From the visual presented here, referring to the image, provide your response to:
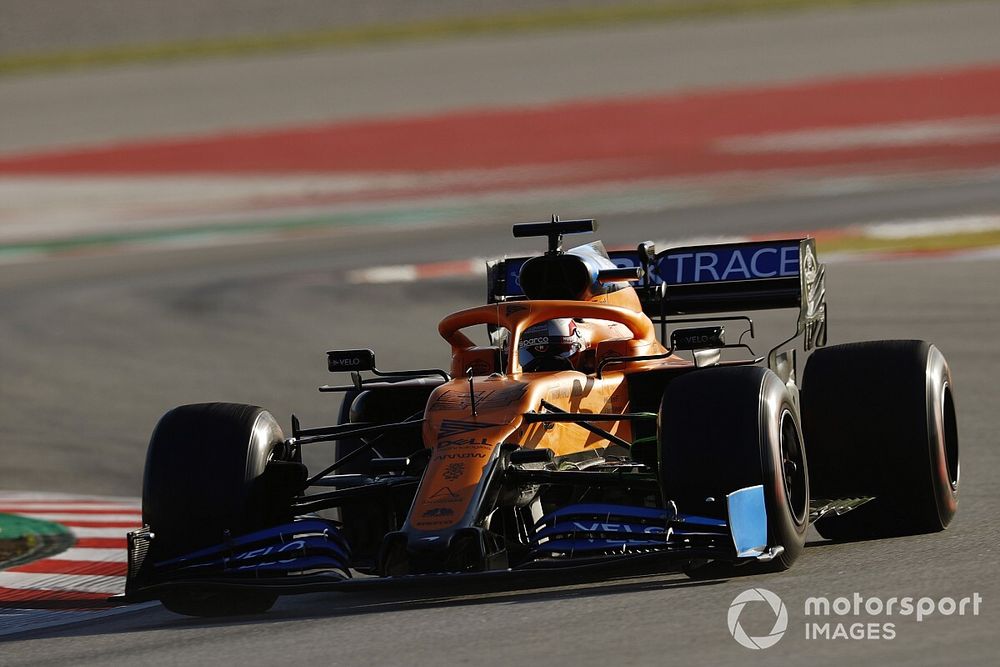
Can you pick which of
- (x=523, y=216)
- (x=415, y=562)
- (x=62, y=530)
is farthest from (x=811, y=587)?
(x=523, y=216)

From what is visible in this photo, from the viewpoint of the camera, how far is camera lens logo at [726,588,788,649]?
5.54 m

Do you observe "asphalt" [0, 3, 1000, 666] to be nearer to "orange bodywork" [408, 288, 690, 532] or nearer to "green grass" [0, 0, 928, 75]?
"orange bodywork" [408, 288, 690, 532]

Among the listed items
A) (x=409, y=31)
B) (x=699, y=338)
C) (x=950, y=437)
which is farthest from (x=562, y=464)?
(x=409, y=31)

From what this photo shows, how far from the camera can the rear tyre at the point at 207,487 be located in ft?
23.5

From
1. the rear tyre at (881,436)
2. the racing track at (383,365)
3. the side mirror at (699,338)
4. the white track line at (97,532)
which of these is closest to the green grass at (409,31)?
the racing track at (383,365)

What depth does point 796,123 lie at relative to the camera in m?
29.7

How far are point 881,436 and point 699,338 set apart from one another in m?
0.97

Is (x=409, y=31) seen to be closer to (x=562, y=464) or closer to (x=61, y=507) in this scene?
(x=61, y=507)

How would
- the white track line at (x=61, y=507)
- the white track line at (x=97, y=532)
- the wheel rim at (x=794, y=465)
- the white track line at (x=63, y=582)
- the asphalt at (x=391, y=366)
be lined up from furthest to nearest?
the white track line at (x=61, y=507) < the white track line at (x=97, y=532) < the white track line at (x=63, y=582) < the wheel rim at (x=794, y=465) < the asphalt at (x=391, y=366)

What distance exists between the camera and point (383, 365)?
13750mm

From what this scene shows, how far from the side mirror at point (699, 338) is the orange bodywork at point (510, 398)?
1.43 ft

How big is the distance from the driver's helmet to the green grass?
4083cm

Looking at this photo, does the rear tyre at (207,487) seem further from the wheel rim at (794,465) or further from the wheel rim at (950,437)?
the wheel rim at (950,437)

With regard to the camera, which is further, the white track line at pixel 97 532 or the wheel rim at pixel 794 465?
the white track line at pixel 97 532
